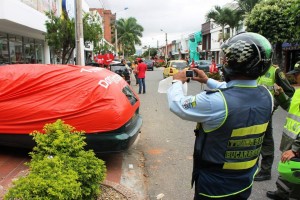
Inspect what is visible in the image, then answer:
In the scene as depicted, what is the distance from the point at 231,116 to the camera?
198cm

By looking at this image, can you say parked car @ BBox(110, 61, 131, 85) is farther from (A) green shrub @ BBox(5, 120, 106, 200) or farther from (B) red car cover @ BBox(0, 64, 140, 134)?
(A) green shrub @ BBox(5, 120, 106, 200)

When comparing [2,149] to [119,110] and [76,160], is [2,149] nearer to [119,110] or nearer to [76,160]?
[119,110]

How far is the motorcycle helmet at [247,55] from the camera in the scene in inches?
80.4

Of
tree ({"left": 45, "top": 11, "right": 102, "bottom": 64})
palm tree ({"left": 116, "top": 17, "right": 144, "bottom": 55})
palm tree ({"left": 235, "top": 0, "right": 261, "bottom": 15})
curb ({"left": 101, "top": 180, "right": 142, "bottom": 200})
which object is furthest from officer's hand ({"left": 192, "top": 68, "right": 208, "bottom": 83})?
palm tree ({"left": 116, "top": 17, "right": 144, "bottom": 55})

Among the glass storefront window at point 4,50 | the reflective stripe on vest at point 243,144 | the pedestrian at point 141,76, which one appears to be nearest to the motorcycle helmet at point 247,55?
the reflective stripe on vest at point 243,144

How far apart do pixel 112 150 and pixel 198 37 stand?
197 ft

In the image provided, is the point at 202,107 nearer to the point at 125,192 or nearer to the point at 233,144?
the point at 233,144

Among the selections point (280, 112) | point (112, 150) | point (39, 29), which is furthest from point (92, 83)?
point (39, 29)

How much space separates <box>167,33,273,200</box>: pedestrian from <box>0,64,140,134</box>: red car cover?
2.89m

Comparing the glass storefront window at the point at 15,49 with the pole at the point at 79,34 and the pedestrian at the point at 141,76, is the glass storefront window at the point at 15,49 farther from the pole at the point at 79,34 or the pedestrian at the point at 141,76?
the pole at the point at 79,34

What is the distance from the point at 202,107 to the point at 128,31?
61.4 m

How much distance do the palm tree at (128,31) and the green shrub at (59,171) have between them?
2280 inches

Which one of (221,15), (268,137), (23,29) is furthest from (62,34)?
(221,15)

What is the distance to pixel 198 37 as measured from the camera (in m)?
62.9
